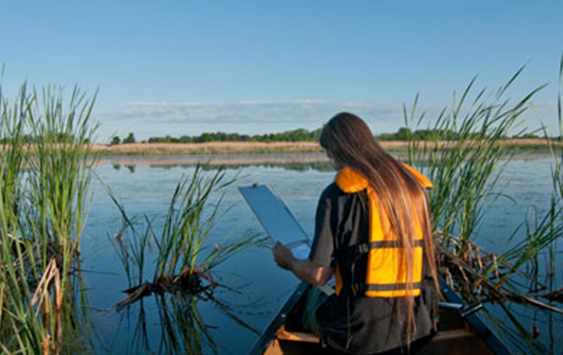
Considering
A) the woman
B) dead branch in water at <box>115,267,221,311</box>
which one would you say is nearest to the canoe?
the woman

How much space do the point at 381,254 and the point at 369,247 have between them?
0.16ft

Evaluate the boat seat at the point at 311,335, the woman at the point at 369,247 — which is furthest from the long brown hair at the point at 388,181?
the boat seat at the point at 311,335

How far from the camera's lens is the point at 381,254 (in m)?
1.63

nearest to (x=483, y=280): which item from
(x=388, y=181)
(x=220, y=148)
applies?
(x=388, y=181)

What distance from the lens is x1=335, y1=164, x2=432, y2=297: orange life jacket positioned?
5.21 ft

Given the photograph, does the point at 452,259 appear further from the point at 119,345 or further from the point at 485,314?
the point at 119,345

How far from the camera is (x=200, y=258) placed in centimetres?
474

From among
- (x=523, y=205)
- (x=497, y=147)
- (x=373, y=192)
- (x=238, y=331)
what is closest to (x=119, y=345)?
(x=238, y=331)

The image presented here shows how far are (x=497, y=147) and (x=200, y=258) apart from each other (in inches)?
113

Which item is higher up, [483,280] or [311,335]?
[311,335]

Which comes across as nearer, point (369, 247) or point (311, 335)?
point (369, 247)

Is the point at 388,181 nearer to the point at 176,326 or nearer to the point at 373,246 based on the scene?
the point at 373,246

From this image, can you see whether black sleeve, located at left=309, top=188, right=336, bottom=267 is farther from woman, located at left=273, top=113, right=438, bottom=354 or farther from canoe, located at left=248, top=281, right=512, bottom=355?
canoe, located at left=248, top=281, right=512, bottom=355

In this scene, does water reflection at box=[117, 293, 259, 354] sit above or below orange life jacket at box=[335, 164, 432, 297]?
below
